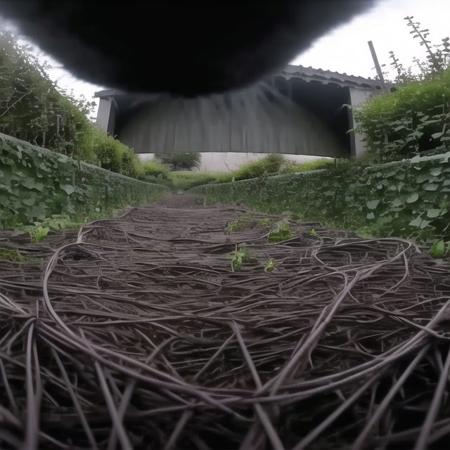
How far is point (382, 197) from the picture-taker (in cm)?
321

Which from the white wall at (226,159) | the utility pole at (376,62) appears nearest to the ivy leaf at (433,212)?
the utility pole at (376,62)

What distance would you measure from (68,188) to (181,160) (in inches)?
436

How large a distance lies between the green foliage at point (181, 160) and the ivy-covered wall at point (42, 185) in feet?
29.1

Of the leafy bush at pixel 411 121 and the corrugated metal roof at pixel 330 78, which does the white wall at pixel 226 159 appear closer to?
the corrugated metal roof at pixel 330 78

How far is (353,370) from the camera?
2.45 feet

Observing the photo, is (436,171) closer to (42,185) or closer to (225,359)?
(225,359)

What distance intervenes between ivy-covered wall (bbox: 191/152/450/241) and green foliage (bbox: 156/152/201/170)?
9.00 m

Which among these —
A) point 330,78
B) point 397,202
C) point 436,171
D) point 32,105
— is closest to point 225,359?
point 436,171

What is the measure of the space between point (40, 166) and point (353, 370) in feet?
11.2

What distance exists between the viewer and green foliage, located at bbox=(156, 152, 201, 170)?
13.9 m

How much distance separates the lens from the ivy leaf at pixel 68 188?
372cm

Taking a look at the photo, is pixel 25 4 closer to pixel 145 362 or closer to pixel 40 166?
pixel 145 362

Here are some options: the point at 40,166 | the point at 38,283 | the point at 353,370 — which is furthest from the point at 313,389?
the point at 40,166

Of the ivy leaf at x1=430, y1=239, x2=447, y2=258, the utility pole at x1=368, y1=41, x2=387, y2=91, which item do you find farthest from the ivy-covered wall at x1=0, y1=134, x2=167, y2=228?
the utility pole at x1=368, y1=41, x2=387, y2=91
